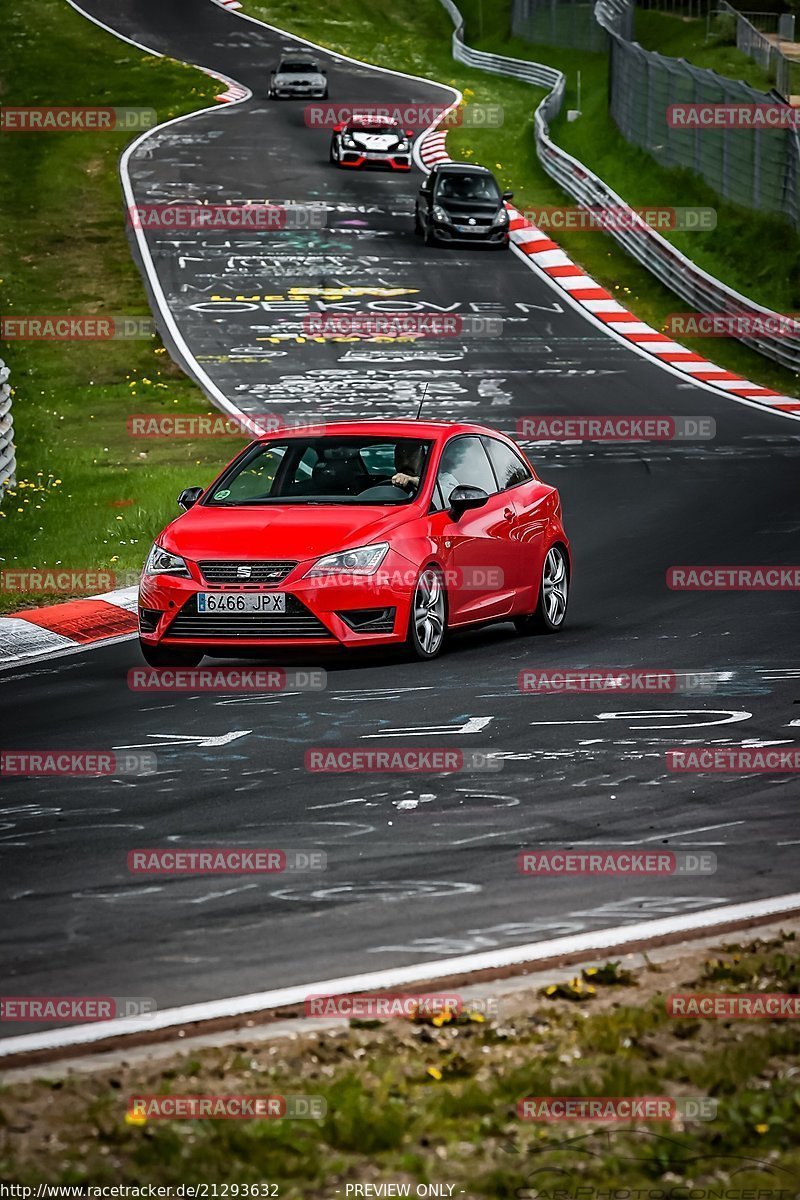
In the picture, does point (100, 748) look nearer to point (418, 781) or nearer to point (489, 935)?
point (418, 781)

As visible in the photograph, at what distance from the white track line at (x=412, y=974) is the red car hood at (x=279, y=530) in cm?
546

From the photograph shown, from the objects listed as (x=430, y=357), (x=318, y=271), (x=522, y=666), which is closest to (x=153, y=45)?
(x=318, y=271)

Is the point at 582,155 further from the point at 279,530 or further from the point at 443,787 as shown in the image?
the point at 443,787

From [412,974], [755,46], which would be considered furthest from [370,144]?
[412,974]

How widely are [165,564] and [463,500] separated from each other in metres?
1.99

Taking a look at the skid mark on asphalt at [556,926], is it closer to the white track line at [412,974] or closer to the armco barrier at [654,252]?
the white track line at [412,974]

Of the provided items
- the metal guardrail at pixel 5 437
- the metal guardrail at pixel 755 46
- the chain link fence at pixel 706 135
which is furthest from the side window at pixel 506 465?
the metal guardrail at pixel 755 46

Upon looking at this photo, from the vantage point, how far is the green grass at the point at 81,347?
1922 cm

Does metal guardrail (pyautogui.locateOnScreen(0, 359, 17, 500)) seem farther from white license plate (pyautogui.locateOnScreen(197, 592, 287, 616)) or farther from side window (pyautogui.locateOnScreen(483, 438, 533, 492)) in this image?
white license plate (pyautogui.locateOnScreen(197, 592, 287, 616))

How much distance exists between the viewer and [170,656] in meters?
12.6

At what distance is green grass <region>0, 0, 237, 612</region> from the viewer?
19219 mm

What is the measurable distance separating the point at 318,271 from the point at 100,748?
27663 mm

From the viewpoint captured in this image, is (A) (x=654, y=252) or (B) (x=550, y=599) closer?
(B) (x=550, y=599)

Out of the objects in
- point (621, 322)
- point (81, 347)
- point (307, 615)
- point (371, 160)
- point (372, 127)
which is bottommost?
point (81, 347)
